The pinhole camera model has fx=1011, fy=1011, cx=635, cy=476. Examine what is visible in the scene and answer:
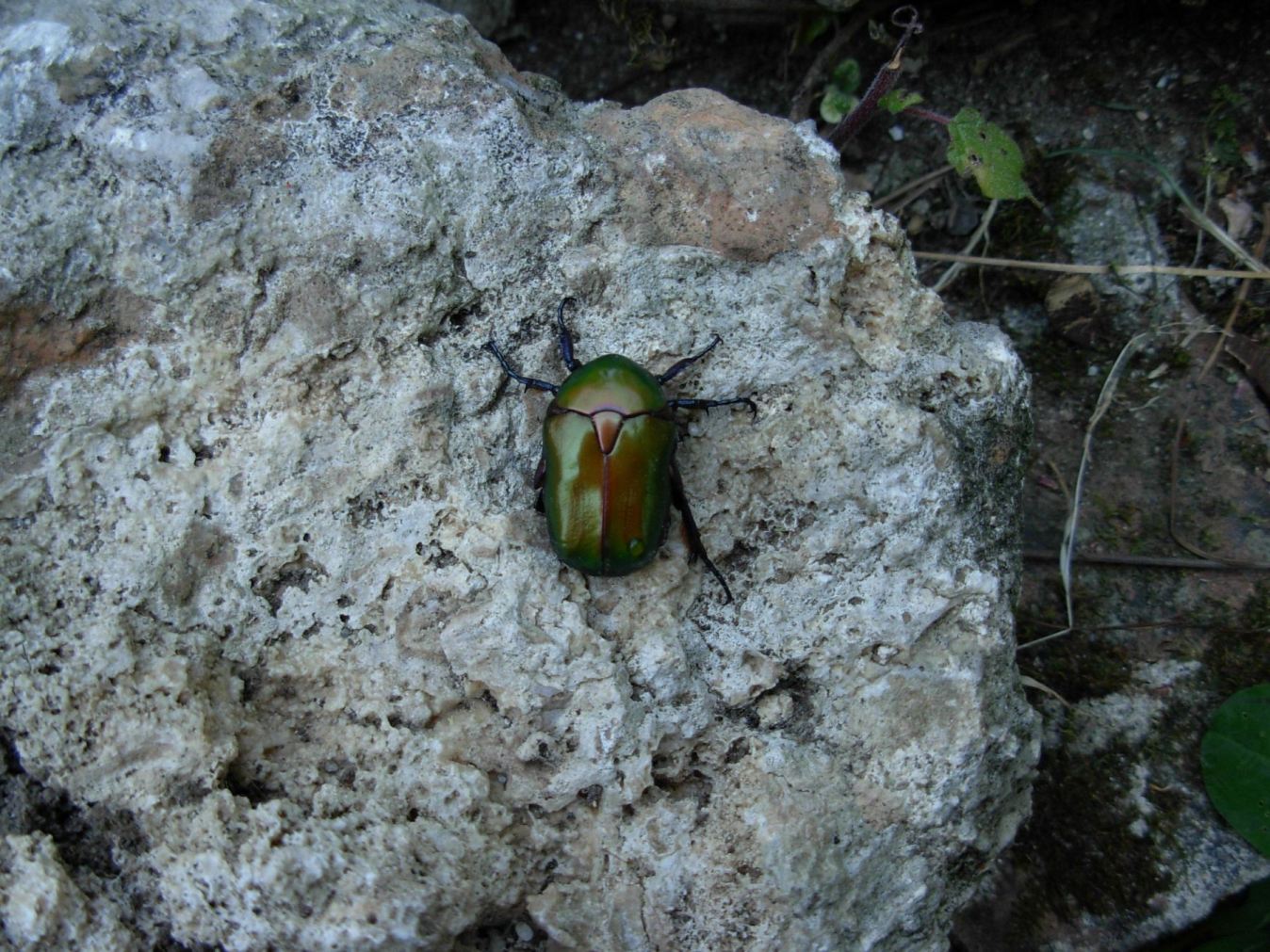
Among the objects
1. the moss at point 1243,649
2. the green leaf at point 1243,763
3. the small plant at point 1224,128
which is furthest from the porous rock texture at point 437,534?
the small plant at point 1224,128

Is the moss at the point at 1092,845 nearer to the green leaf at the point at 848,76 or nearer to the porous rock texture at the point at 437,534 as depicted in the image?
the porous rock texture at the point at 437,534

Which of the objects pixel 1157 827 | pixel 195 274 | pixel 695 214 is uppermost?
pixel 695 214

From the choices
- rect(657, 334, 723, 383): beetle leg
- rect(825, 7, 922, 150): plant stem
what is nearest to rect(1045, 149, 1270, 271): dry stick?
rect(825, 7, 922, 150): plant stem

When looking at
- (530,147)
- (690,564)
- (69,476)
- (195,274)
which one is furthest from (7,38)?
(690,564)

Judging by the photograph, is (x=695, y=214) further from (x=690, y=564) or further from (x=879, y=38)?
(x=879, y=38)

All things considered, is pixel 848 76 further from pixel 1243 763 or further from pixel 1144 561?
pixel 1243 763
